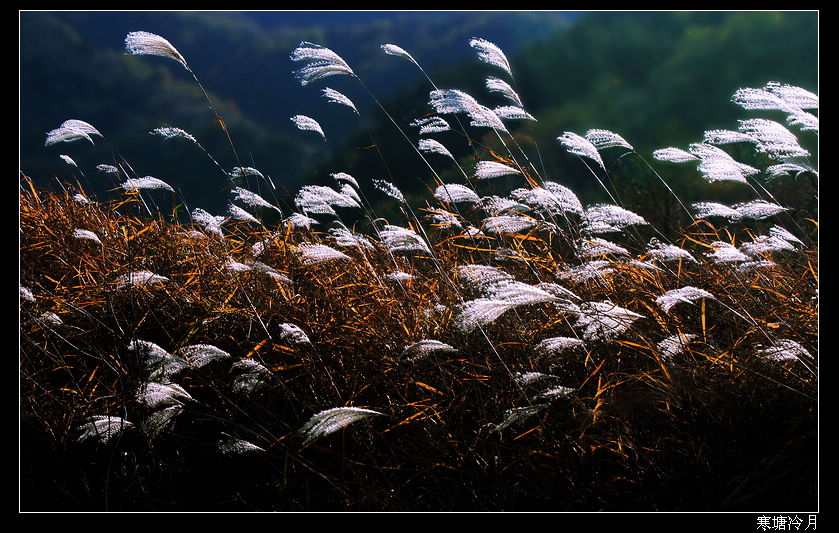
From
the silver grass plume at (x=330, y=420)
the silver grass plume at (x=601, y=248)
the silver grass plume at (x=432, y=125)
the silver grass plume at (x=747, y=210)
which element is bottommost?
the silver grass plume at (x=330, y=420)

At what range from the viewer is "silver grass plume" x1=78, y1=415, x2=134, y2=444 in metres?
2.13

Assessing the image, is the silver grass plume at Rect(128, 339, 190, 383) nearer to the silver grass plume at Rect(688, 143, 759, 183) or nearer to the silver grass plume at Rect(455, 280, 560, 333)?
the silver grass plume at Rect(455, 280, 560, 333)

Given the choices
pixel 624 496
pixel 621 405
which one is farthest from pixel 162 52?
pixel 624 496

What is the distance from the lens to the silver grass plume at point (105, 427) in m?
2.13

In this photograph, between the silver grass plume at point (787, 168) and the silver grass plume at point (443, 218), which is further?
the silver grass plume at point (443, 218)

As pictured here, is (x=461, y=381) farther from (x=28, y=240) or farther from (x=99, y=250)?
(x=28, y=240)

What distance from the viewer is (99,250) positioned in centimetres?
Answer: 356

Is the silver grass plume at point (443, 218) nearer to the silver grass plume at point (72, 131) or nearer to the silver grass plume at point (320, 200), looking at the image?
the silver grass plume at point (320, 200)

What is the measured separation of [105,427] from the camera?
7.33 feet

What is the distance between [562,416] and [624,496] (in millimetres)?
339

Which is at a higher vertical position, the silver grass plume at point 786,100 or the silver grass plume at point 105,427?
the silver grass plume at point 786,100

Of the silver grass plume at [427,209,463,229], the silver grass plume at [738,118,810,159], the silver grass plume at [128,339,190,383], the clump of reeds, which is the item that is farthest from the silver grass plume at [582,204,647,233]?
the silver grass plume at [128,339,190,383]

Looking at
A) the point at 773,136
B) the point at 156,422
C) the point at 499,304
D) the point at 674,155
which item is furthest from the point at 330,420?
the point at 773,136

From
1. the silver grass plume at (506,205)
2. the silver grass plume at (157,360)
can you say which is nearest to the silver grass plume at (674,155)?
the silver grass plume at (506,205)
